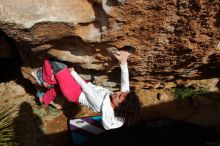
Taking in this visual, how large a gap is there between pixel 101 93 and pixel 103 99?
14cm

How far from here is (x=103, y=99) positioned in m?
5.32

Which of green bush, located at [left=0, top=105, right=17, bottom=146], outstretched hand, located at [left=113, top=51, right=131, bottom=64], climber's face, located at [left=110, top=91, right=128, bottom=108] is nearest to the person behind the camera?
climber's face, located at [left=110, top=91, right=128, bottom=108]

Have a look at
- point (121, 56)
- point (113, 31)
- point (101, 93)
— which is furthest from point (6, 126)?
point (113, 31)

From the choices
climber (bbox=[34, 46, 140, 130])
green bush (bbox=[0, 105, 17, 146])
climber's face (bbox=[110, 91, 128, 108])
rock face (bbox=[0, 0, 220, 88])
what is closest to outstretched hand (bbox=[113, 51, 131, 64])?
climber (bbox=[34, 46, 140, 130])

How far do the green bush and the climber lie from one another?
2.94ft

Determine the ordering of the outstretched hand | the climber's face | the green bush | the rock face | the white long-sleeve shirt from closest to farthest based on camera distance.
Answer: the rock face → the climber's face → the white long-sleeve shirt → the outstretched hand → the green bush

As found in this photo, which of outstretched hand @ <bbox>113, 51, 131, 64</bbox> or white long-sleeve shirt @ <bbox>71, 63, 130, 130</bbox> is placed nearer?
white long-sleeve shirt @ <bbox>71, 63, 130, 130</bbox>

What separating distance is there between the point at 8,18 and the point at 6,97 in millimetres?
2686

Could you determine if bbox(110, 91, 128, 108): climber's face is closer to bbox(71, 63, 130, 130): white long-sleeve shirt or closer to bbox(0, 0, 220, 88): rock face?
bbox(71, 63, 130, 130): white long-sleeve shirt

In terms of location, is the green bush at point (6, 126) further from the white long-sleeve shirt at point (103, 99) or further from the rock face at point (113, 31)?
the white long-sleeve shirt at point (103, 99)

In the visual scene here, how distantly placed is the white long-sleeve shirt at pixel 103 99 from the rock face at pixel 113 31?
0.41m

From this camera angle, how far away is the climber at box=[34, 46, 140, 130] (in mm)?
5059

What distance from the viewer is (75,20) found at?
4.89 m

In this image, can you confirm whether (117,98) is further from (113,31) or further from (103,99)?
(113,31)
